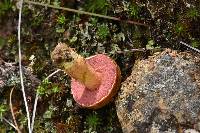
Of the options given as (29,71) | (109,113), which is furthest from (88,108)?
(29,71)

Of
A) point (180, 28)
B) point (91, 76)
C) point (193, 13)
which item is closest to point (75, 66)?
point (91, 76)

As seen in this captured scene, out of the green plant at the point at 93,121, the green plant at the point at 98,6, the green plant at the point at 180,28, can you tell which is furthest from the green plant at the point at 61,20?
the green plant at the point at 180,28

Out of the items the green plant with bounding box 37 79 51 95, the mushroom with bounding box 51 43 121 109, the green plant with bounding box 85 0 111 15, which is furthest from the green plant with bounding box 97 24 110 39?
the green plant with bounding box 37 79 51 95

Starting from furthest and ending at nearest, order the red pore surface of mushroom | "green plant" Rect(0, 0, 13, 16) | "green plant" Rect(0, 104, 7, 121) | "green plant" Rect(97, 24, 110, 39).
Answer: "green plant" Rect(0, 0, 13, 16)
"green plant" Rect(0, 104, 7, 121)
"green plant" Rect(97, 24, 110, 39)
the red pore surface of mushroom

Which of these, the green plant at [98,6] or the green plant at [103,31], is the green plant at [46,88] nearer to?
Answer: the green plant at [103,31]

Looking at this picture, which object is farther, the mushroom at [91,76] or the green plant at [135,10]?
the green plant at [135,10]

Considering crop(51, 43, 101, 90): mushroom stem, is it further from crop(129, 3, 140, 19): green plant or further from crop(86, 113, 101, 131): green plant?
crop(129, 3, 140, 19): green plant

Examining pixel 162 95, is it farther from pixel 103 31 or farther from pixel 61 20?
pixel 61 20
